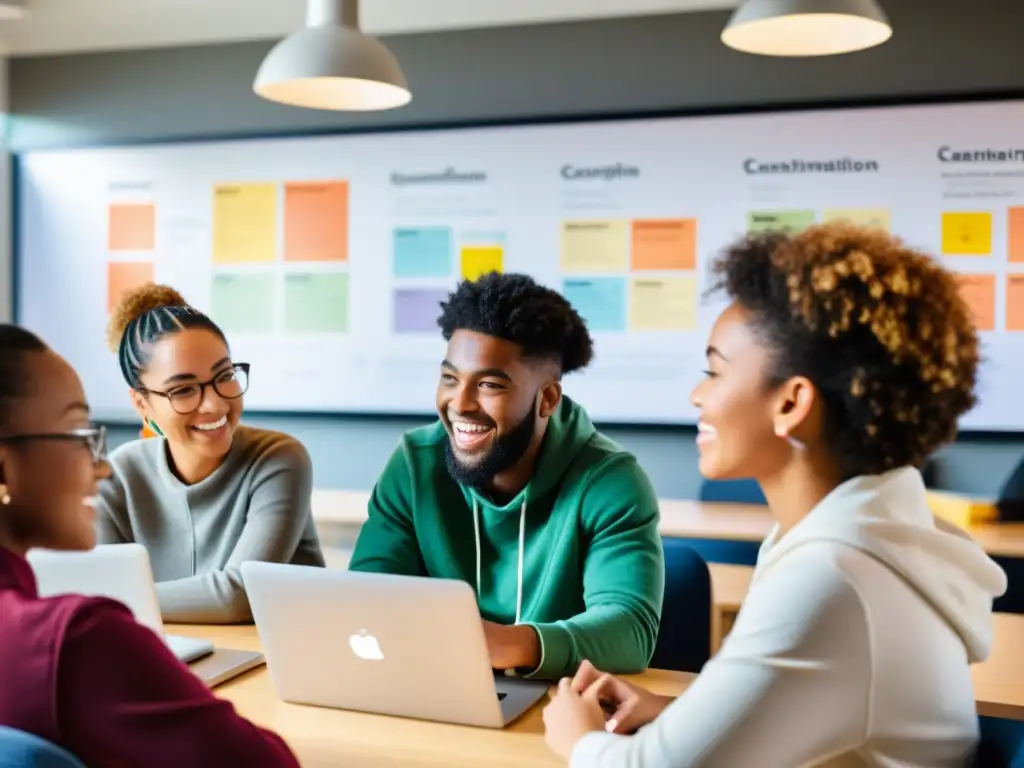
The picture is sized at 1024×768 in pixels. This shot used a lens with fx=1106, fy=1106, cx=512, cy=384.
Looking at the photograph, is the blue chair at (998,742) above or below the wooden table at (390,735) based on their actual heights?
above

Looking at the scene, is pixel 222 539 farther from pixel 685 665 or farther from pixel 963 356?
pixel 963 356

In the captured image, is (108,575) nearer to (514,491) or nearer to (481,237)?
(514,491)

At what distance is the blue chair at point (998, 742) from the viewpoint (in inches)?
47.4

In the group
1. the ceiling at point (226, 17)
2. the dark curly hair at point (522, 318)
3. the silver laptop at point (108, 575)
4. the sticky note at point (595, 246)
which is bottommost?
the silver laptop at point (108, 575)

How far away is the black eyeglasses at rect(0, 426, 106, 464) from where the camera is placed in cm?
107

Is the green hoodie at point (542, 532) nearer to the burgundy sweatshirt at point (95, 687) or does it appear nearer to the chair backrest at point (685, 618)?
the chair backrest at point (685, 618)

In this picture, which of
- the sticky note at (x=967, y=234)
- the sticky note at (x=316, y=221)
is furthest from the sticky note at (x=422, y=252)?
the sticky note at (x=967, y=234)

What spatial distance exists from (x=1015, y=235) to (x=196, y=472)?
2.80 m

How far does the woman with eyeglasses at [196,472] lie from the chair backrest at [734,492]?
5.57 feet

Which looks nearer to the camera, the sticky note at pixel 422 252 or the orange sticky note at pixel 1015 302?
the orange sticky note at pixel 1015 302

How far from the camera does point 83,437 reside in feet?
3.66

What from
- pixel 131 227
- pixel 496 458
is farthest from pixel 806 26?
pixel 131 227

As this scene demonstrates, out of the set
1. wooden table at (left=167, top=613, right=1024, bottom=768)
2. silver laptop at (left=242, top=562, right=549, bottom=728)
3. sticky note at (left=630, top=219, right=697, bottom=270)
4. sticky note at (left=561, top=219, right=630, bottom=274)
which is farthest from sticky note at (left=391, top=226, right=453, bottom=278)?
silver laptop at (left=242, top=562, right=549, bottom=728)

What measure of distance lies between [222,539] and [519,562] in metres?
0.62
